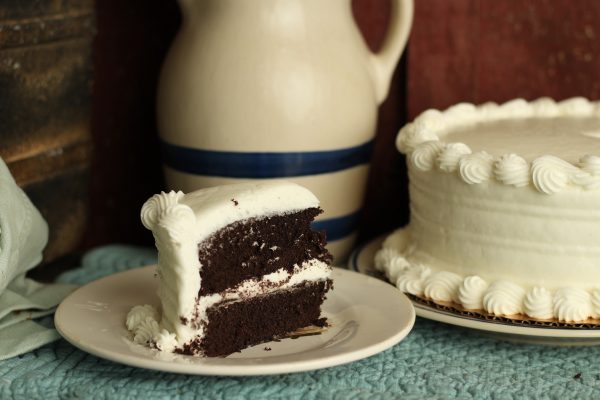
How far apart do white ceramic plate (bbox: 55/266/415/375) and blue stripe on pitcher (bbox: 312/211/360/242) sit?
23 cm

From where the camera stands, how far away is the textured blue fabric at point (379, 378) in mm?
1510

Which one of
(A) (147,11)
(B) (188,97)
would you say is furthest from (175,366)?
(A) (147,11)

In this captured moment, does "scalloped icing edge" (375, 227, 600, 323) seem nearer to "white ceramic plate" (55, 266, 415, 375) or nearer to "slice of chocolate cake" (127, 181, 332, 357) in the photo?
"white ceramic plate" (55, 266, 415, 375)

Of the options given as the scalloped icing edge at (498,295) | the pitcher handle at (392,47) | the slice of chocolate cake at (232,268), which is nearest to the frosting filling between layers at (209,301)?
the slice of chocolate cake at (232,268)

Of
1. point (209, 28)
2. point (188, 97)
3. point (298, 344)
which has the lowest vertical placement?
point (298, 344)

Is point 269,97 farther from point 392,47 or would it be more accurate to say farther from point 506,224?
point 506,224

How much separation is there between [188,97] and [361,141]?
1.29ft

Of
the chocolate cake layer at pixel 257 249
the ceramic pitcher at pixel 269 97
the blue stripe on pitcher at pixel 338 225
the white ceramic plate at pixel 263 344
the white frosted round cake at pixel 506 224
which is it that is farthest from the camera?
the blue stripe on pitcher at pixel 338 225

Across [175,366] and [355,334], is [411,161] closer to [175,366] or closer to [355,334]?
[355,334]

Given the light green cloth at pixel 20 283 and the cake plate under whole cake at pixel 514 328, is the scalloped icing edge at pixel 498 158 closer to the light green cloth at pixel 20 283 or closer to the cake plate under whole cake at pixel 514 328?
the cake plate under whole cake at pixel 514 328

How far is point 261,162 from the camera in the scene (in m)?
1.96

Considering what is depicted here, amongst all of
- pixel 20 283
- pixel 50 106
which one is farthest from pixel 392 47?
pixel 20 283

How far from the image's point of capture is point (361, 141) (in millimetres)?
2072

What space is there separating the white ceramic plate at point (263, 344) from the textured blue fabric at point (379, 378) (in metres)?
0.06
